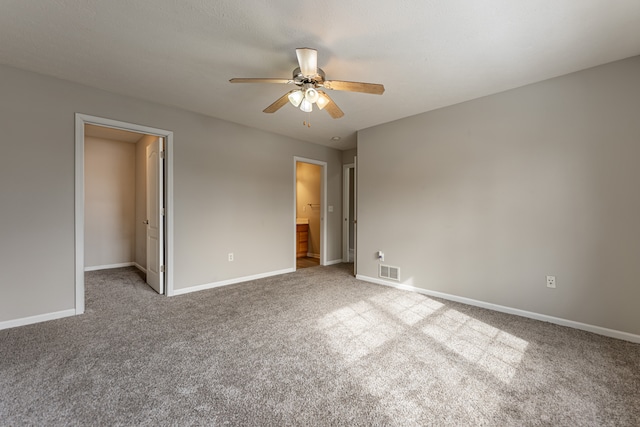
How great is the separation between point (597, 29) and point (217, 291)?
15.0 feet

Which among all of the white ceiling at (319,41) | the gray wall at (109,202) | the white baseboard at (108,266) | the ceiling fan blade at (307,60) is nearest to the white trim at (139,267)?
the white baseboard at (108,266)

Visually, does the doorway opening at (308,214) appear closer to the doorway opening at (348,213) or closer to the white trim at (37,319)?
the doorway opening at (348,213)

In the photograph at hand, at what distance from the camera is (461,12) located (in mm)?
1819

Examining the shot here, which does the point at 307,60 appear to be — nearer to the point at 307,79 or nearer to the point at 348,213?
the point at 307,79

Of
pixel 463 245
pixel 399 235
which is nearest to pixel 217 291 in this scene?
pixel 399 235

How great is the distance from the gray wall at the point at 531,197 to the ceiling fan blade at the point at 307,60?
215 cm

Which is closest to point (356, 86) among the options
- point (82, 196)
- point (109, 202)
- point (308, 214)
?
point (82, 196)

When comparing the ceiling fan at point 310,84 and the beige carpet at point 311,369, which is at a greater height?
the ceiling fan at point 310,84

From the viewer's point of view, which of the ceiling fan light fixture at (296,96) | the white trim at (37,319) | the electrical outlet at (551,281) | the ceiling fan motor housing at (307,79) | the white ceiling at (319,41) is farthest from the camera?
the electrical outlet at (551,281)

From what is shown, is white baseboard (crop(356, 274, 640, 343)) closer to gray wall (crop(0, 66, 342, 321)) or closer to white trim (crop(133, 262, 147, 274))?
gray wall (crop(0, 66, 342, 321))

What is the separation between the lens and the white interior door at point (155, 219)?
3551 mm

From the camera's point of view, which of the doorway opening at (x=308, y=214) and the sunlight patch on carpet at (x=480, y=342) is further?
the doorway opening at (x=308, y=214)

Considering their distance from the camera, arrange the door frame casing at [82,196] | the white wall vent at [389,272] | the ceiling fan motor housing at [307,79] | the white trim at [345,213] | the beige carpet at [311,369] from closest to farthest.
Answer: the beige carpet at [311,369] → the ceiling fan motor housing at [307,79] → the door frame casing at [82,196] → the white wall vent at [389,272] → the white trim at [345,213]

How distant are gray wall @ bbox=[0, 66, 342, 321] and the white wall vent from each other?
1678 millimetres
